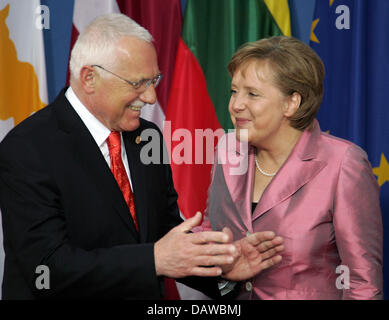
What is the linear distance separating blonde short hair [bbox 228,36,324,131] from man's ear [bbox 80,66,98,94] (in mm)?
551

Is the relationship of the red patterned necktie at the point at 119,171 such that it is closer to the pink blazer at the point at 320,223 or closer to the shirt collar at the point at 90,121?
the shirt collar at the point at 90,121

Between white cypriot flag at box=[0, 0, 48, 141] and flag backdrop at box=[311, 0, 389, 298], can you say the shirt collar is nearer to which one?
white cypriot flag at box=[0, 0, 48, 141]

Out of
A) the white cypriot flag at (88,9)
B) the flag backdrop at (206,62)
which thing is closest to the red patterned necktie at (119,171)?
the flag backdrop at (206,62)

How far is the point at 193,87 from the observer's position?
10.2 feet

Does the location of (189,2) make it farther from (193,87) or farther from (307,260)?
(307,260)

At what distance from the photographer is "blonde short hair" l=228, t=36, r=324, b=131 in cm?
194

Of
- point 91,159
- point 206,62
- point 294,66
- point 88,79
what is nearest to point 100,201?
point 91,159

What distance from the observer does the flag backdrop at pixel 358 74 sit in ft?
9.46

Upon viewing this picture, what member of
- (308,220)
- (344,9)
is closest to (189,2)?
(344,9)

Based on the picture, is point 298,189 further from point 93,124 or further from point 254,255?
point 93,124

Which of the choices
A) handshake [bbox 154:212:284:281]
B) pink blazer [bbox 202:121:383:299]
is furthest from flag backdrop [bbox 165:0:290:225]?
handshake [bbox 154:212:284:281]

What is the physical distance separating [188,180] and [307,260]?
52.4 inches

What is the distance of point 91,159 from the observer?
1.81 meters

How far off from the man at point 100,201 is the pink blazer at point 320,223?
106 mm
